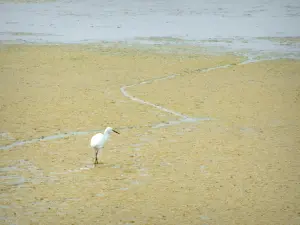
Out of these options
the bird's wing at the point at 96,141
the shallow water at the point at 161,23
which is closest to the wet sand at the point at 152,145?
the bird's wing at the point at 96,141

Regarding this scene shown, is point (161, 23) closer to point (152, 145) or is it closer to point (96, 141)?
point (152, 145)

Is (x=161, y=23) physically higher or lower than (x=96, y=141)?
lower

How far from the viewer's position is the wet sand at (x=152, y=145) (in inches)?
356

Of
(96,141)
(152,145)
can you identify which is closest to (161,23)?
(152,145)

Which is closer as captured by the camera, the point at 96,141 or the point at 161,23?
the point at 96,141

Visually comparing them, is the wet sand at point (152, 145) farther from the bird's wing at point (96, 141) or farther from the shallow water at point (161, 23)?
the shallow water at point (161, 23)

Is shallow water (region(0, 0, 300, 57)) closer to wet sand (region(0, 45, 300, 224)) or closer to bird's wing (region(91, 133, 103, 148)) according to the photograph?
wet sand (region(0, 45, 300, 224))

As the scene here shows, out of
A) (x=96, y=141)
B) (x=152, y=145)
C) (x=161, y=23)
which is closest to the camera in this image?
(x=96, y=141)

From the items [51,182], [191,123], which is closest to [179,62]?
[191,123]

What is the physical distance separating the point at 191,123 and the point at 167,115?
89 centimetres

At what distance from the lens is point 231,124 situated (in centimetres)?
1377

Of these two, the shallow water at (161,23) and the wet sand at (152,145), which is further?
the shallow water at (161,23)

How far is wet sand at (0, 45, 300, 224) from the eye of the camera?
903 cm

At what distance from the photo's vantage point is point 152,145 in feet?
39.9
